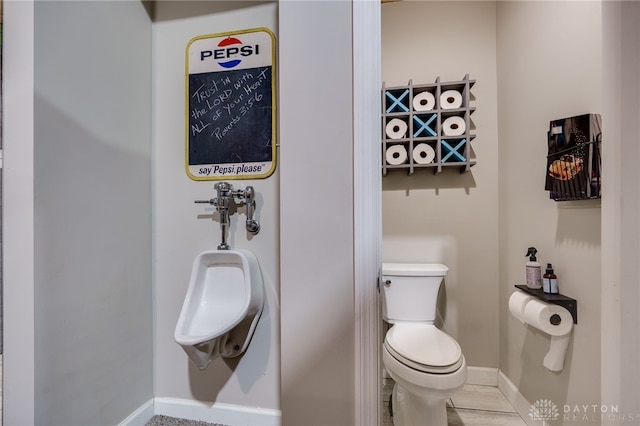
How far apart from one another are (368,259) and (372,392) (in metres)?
0.44

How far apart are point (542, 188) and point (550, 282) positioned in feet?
1.51

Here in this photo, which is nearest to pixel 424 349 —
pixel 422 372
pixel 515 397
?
pixel 422 372

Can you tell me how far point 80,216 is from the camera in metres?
1.11

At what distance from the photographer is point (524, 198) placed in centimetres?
165

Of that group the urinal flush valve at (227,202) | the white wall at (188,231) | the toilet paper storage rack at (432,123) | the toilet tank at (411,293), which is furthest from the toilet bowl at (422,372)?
the toilet paper storage rack at (432,123)

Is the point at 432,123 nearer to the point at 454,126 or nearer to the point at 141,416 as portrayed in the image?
the point at 454,126

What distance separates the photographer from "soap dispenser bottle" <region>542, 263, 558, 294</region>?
139 cm

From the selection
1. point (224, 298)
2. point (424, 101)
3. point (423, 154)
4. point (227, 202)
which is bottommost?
point (224, 298)

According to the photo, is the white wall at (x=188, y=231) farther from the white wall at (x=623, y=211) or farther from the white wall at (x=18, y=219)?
the white wall at (x=623, y=211)

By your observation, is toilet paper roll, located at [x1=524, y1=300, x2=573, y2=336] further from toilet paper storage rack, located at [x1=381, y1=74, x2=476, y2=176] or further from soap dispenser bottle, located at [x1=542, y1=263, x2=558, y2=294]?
toilet paper storage rack, located at [x1=381, y1=74, x2=476, y2=176]

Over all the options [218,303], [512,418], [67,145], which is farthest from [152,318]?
[512,418]

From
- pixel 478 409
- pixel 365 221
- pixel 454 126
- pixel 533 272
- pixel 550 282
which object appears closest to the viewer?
pixel 365 221

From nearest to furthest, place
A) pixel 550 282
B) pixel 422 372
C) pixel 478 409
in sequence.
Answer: pixel 422 372 → pixel 550 282 → pixel 478 409

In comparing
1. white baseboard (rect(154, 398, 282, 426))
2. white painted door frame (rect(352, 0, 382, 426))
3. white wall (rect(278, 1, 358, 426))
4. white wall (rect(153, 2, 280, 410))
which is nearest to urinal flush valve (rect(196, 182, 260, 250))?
white wall (rect(153, 2, 280, 410))
